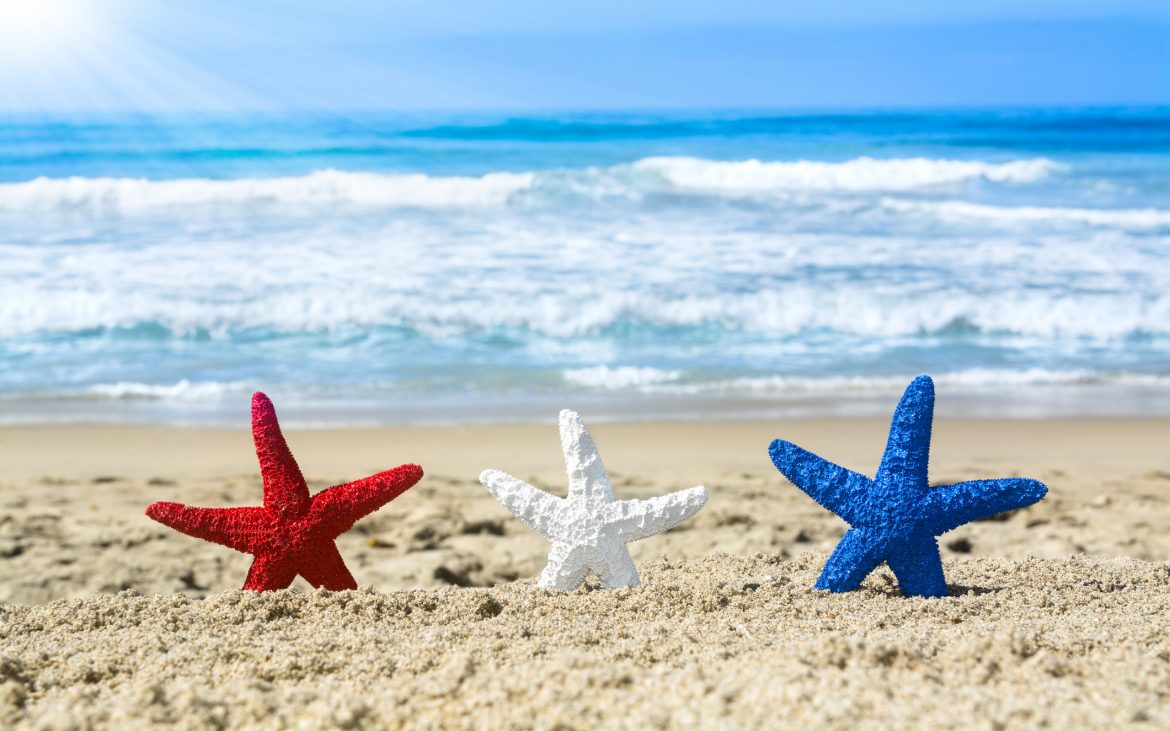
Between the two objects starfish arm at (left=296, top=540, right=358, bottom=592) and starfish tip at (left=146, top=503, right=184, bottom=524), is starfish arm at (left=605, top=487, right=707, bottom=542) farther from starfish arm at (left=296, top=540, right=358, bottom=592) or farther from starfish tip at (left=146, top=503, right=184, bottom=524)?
starfish tip at (left=146, top=503, right=184, bottom=524)

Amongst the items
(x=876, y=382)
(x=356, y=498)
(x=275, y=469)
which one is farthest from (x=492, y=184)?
Result: (x=356, y=498)

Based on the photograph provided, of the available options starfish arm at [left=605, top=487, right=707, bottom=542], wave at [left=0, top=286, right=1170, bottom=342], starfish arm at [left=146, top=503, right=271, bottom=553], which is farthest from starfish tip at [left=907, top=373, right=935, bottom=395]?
wave at [left=0, top=286, right=1170, bottom=342]

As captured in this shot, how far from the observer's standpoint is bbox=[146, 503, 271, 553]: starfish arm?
13.6ft

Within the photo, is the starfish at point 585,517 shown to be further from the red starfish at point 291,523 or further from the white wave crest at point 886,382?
the white wave crest at point 886,382

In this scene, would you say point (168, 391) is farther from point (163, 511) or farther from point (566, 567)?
point (566, 567)

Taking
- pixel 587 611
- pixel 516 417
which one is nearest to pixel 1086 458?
pixel 516 417

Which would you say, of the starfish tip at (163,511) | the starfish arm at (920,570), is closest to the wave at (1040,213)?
the starfish arm at (920,570)

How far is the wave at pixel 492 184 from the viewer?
21.9 metres

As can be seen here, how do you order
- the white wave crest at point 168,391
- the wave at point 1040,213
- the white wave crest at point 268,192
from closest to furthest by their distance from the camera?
the white wave crest at point 168,391 → the wave at point 1040,213 → the white wave crest at point 268,192

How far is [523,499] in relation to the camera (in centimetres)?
415

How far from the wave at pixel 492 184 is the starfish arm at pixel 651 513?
704 inches

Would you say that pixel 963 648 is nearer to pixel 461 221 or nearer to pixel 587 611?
pixel 587 611

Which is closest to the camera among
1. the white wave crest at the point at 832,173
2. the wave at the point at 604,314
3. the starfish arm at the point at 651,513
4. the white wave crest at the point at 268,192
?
the starfish arm at the point at 651,513

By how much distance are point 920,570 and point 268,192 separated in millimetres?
21248
